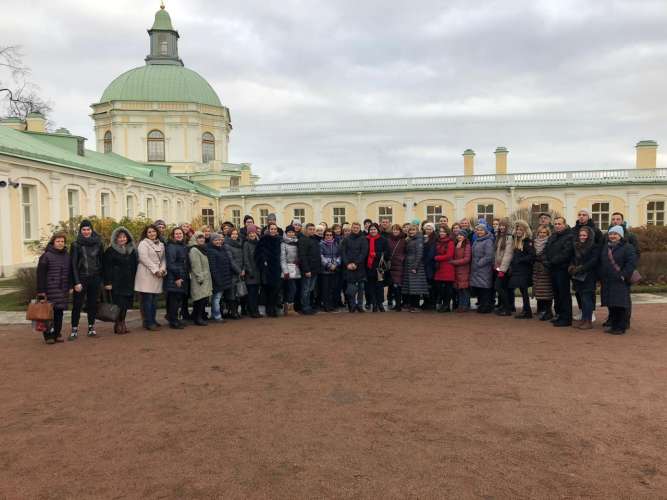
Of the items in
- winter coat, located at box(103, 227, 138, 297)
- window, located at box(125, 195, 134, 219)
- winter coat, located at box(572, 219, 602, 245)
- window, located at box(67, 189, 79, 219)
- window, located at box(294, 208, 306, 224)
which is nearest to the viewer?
winter coat, located at box(103, 227, 138, 297)

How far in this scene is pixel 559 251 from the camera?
28.1 ft

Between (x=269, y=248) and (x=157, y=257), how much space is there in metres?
2.02

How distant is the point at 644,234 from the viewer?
18.0 meters

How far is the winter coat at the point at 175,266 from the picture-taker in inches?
338

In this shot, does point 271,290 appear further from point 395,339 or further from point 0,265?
point 0,265

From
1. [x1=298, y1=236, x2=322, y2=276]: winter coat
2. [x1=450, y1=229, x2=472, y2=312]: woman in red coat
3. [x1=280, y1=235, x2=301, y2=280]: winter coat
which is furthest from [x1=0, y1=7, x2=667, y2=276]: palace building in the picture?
[x1=450, y1=229, x2=472, y2=312]: woman in red coat

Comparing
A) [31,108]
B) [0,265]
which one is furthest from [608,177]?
[31,108]

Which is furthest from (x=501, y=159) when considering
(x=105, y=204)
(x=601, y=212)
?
(x=105, y=204)

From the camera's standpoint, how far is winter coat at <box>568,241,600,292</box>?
822 cm

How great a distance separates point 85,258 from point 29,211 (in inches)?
575

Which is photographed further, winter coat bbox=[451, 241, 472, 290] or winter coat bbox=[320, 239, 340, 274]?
winter coat bbox=[320, 239, 340, 274]

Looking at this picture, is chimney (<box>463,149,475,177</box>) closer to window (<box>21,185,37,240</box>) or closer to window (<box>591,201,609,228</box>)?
window (<box>591,201,609,228</box>)

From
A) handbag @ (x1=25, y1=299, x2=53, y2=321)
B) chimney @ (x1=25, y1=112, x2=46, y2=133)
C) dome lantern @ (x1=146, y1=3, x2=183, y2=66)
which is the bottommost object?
handbag @ (x1=25, y1=299, x2=53, y2=321)

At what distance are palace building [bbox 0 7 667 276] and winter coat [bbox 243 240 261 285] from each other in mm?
12885
